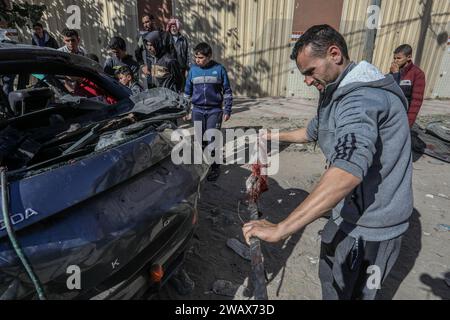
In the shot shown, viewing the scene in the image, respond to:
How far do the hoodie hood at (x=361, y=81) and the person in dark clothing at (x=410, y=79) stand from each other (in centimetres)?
344

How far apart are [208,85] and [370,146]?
3.19 metres

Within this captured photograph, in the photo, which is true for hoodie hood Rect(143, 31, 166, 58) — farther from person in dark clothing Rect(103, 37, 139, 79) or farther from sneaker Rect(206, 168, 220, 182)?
sneaker Rect(206, 168, 220, 182)

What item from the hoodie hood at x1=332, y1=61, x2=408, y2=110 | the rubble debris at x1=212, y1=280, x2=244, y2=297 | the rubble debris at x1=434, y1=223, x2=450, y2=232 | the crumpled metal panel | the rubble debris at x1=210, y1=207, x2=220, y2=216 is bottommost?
the rubble debris at x1=434, y1=223, x2=450, y2=232

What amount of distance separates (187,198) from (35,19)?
5314mm

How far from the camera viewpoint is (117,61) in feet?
16.8

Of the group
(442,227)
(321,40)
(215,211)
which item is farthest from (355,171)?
(442,227)

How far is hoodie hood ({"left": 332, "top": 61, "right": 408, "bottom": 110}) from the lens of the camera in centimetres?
151

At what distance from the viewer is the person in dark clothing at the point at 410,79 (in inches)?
176

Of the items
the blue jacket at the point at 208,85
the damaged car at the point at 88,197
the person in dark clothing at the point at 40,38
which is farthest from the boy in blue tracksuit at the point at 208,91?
the person in dark clothing at the point at 40,38

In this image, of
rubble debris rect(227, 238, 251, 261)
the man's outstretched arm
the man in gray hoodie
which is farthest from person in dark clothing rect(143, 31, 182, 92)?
the man's outstretched arm

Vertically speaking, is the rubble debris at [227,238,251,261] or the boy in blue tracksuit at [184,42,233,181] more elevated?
the boy in blue tracksuit at [184,42,233,181]

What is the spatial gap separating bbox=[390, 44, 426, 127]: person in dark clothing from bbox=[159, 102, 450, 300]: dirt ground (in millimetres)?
1028

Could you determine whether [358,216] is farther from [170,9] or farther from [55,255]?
[170,9]

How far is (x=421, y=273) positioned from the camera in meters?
2.75
